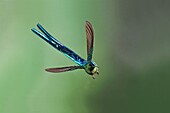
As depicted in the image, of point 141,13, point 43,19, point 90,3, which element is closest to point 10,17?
point 43,19

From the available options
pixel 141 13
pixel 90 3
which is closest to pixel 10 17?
pixel 90 3

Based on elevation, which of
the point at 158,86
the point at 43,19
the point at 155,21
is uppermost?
the point at 43,19

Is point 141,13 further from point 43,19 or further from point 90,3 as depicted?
point 43,19

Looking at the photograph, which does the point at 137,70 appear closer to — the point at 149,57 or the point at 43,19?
the point at 149,57

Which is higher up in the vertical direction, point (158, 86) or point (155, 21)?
point (155, 21)

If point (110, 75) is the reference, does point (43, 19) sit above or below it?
above
